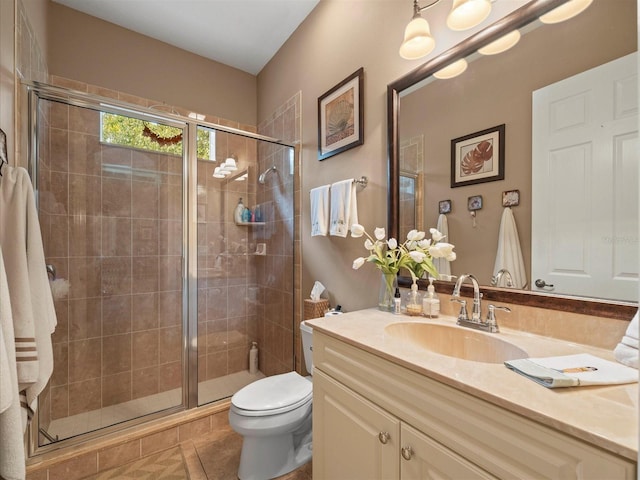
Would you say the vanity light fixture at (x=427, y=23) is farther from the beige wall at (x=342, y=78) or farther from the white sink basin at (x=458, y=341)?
the white sink basin at (x=458, y=341)

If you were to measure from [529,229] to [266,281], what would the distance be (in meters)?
1.98

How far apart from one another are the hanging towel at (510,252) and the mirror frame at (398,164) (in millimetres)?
57

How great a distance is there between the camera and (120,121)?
195 cm

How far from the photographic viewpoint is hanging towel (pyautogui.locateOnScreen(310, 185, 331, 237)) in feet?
6.10

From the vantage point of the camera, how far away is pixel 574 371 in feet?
2.19

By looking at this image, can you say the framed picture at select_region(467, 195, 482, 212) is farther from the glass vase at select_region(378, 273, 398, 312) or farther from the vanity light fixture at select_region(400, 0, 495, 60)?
the vanity light fixture at select_region(400, 0, 495, 60)

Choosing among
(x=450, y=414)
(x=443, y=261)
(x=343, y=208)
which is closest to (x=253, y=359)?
(x=343, y=208)

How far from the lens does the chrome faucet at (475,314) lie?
3.39 ft

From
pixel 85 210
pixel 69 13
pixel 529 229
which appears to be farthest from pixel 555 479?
pixel 69 13

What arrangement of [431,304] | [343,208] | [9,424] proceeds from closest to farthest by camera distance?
[9,424], [431,304], [343,208]

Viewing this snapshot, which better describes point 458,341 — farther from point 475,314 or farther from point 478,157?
point 478,157

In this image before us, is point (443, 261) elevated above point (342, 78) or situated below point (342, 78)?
below

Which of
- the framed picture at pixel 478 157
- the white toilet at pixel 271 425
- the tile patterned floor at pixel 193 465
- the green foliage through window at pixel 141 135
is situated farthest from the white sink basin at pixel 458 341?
the green foliage through window at pixel 141 135

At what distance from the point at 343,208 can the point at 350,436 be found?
112cm
